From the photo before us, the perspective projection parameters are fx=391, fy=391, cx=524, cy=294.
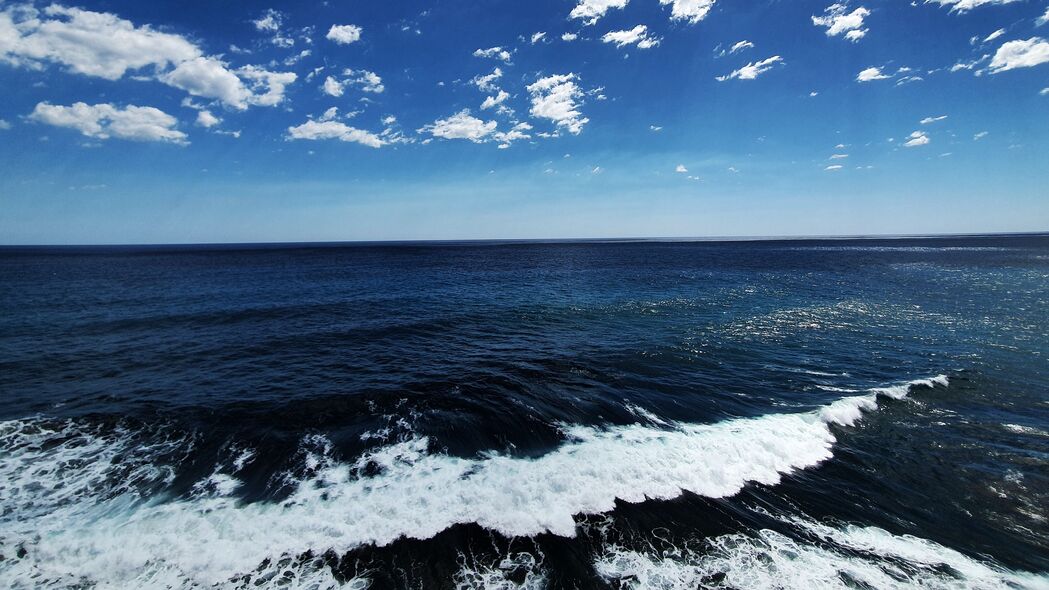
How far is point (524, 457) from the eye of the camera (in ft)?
46.6

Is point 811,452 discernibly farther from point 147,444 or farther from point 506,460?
point 147,444

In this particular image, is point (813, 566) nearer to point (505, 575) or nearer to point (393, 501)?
point (505, 575)

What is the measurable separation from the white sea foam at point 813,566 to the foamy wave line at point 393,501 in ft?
6.51

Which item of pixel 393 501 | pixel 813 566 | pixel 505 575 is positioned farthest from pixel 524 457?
pixel 813 566

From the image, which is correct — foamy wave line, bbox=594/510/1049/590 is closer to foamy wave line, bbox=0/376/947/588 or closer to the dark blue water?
the dark blue water

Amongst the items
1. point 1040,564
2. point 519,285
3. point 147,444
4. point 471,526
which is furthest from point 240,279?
point 1040,564

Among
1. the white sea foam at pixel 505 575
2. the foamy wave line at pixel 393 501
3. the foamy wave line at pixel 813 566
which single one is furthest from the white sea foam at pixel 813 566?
the foamy wave line at pixel 393 501

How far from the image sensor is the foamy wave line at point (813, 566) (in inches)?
359

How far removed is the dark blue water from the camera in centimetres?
977

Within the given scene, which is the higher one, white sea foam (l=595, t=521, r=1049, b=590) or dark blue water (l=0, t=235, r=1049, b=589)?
dark blue water (l=0, t=235, r=1049, b=589)

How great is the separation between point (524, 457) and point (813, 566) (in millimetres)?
8502

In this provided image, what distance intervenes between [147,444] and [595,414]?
17737mm

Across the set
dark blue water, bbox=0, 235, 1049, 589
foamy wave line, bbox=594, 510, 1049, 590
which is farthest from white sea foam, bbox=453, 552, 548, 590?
foamy wave line, bbox=594, 510, 1049, 590

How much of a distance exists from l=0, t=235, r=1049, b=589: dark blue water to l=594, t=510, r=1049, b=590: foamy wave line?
0.06 m
